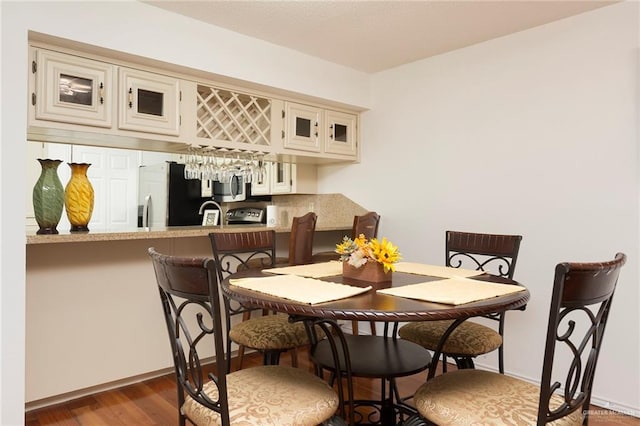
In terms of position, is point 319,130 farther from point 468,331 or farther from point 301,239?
point 468,331

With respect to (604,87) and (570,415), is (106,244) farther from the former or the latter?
(604,87)

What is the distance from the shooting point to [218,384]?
4.14ft

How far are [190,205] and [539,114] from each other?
3500 millimetres

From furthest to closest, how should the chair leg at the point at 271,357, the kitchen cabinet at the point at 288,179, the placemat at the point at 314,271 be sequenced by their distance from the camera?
the kitchen cabinet at the point at 288,179 < the chair leg at the point at 271,357 < the placemat at the point at 314,271

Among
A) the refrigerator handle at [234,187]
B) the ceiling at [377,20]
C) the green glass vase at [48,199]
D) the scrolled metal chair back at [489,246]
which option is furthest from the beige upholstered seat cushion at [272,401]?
the refrigerator handle at [234,187]

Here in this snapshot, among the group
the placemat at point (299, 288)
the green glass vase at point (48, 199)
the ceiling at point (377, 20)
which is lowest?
the placemat at point (299, 288)

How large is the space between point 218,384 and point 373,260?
0.80 meters

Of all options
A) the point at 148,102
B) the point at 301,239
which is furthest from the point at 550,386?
the point at 148,102

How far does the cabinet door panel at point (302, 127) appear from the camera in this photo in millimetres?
3493

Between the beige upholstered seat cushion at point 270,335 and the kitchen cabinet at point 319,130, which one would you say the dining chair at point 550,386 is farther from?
the kitchen cabinet at point 319,130

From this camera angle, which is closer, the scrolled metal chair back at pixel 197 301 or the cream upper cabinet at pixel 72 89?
the scrolled metal chair back at pixel 197 301

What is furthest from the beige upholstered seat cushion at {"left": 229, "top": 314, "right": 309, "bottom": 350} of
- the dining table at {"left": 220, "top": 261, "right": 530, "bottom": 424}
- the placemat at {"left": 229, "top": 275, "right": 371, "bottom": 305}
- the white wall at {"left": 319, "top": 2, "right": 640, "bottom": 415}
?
the white wall at {"left": 319, "top": 2, "right": 640, "bottom": 415}

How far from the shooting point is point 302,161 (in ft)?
13.3

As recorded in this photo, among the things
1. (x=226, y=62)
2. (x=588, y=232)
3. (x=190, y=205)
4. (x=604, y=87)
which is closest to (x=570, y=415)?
(x=588, y=232)
